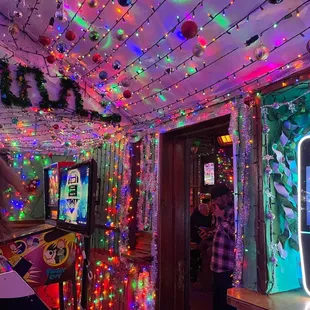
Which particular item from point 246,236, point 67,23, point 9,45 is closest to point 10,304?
point 246,236

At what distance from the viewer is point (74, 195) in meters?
3.36

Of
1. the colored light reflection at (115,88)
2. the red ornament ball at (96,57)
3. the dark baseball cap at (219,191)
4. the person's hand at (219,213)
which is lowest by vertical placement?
the person's hand at (219,213)

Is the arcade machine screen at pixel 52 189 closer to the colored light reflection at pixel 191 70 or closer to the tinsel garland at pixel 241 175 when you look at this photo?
the colored light reflection at pixel 191 70

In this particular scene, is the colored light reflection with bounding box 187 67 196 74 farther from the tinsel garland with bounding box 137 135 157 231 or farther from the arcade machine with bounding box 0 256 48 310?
the arcade machine with bounding box 0 256 48 310

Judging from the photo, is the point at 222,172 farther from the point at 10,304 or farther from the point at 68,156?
the point at 10,304

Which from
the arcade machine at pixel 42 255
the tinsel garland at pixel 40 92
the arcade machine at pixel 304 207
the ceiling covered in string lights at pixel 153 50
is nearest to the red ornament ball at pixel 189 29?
the ceiling covered in string lights at pixel 153 50

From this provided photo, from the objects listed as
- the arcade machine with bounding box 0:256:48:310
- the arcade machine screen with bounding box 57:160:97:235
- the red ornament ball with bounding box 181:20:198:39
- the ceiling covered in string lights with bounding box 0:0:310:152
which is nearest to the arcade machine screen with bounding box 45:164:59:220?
the ceiling covered in string lights with bounding box 0:0:310:152

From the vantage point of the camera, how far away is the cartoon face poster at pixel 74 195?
298 cm

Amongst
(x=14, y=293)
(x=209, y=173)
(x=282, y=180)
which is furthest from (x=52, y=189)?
(x=14, y=293)

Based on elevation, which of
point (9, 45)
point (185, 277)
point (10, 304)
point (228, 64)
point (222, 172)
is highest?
point (9, 45)

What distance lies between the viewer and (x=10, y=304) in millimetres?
1219

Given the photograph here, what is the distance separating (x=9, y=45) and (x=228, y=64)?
2218 mm

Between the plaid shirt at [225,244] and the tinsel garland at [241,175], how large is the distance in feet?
3.18

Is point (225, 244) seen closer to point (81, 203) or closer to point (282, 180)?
point (282, 180)
